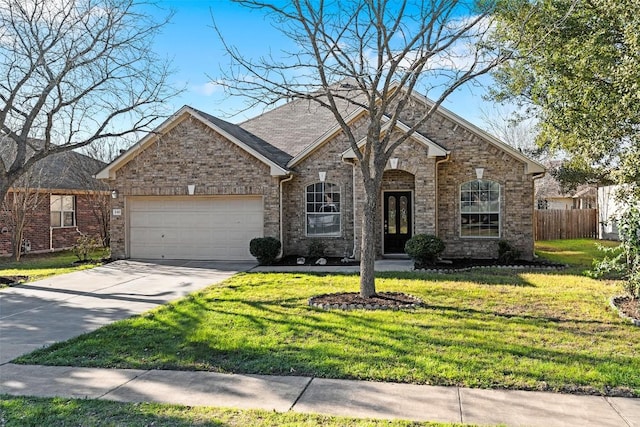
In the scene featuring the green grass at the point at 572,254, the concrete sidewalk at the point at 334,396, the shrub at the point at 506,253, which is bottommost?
the concrete sidewalk at the point at 334,396

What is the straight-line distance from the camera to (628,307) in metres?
8.56

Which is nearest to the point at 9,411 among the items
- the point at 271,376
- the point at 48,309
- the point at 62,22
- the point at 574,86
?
the point at 271,376

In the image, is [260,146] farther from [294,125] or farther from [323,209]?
[323,209]

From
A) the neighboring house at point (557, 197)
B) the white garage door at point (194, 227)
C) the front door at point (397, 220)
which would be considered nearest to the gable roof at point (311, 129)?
the front door at point (397, 220)

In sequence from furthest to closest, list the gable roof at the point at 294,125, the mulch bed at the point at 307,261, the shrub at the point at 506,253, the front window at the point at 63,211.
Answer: the front window at the point at 63,211, the gable roof at the point at 294,125, the mulch bed at the point at 307,261, the shrub at the point at 506,253

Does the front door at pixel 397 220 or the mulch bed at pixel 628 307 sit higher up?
the front door at pixel 397 220

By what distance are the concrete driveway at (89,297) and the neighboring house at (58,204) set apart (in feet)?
24.2

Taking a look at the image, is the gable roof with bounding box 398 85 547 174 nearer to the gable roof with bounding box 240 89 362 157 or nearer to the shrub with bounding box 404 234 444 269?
the gable roof with bounding box 240 89 362 157

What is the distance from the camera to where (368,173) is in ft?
31.4

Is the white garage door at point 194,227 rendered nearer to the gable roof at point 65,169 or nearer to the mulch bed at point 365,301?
the gable roof at point 65,169

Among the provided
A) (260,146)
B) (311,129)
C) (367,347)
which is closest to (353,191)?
(260,146)

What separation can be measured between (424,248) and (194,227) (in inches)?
295

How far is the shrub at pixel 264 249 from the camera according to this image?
49.4ft

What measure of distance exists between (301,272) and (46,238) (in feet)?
46.1
